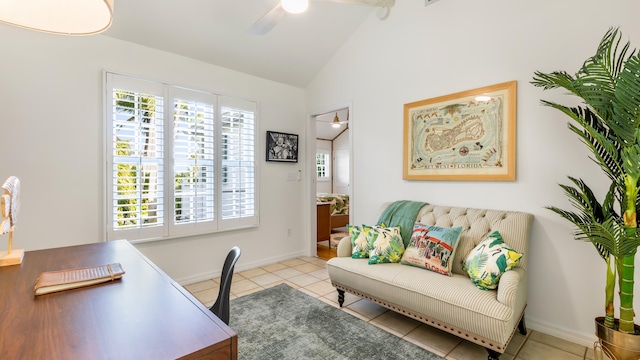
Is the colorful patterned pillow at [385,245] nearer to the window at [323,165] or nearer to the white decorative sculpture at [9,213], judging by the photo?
the white decorative sculpture at [9,213]

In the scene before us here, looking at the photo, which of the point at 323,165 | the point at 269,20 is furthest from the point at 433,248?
the point at 323,165

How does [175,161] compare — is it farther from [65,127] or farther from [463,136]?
[463,136]

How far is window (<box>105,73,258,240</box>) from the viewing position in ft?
9.31

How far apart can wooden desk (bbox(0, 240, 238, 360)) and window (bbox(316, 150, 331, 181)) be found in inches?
349

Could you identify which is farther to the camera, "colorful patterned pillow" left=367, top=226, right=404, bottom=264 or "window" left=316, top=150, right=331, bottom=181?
"window" left=316, top=150, right=331, bottom=181

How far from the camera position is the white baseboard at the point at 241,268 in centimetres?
335

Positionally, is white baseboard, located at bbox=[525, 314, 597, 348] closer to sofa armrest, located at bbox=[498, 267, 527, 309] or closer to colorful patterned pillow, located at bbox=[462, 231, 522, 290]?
sofa armrest, located at bbox=[498, 267, 527, 309]

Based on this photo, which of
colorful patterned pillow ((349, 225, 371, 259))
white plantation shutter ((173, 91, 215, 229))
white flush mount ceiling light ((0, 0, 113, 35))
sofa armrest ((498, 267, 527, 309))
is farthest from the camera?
white plantation shutter ((173, 91, 215, 229))

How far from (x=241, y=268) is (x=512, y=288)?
2975 millimetres

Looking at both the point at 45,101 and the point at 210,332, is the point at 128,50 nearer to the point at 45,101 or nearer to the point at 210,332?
the point at 45,101

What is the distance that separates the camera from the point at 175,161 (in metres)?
3.20

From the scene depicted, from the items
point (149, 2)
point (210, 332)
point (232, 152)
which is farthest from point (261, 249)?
point (210, 332)

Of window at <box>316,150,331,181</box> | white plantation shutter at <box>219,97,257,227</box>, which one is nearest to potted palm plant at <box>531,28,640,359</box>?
white plantation shutter at <box>219,97,257,227</box>

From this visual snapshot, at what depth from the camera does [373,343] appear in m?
2.15
